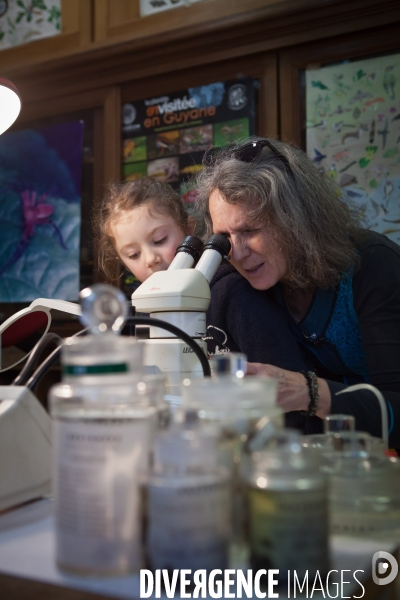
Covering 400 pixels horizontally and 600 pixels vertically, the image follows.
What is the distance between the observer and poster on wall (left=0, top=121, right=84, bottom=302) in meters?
2.46

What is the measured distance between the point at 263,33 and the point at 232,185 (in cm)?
101

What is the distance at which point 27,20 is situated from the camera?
254 centimetres

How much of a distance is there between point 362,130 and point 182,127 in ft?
2.38

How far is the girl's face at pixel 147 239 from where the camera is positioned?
158 centimetres

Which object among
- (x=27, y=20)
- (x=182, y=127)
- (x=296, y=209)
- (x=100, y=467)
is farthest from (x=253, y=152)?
(x=27, y=20)

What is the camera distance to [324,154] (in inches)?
79.7

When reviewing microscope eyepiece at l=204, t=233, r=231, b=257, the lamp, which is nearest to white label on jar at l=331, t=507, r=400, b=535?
microscope eyepiece at l=204, t=233, r=231, b=257

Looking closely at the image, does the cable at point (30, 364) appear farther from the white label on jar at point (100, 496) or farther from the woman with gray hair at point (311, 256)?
the woman with gray hair at point (311, 256)

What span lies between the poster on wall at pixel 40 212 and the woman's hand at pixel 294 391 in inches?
59.8

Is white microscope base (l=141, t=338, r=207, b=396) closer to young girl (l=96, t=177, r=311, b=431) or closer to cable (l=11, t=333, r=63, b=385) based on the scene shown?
cable (l=11, t=333, r=63, b=385)

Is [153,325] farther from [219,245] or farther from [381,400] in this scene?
[219,245]

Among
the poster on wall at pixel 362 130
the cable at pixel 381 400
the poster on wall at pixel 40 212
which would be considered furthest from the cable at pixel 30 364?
the poster on wall at pixel 40 212

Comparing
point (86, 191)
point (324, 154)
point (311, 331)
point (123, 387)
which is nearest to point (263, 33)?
point (324, 154)

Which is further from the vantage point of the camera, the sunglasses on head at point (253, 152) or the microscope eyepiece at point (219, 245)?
the sunglasses on head at point (253, 152)
